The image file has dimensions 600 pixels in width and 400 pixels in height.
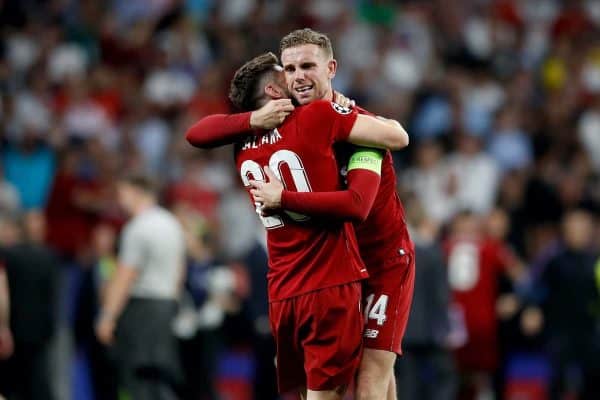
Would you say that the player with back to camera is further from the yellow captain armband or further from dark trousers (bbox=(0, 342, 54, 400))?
dark trousers (bbox=(0, 342, 54, 400))

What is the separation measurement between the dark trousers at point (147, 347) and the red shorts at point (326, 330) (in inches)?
164

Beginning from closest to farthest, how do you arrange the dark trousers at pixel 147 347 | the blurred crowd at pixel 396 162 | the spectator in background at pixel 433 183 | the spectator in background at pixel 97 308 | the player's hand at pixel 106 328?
the player's hand at pixel 106 328 → the dark trousers at pixel 147 347 → the spectator in background at pixel 97 308 → the blurred crowd at pixel 396 162 → the spectator in background at pixel 433 183

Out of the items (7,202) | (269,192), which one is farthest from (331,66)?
(7,202)

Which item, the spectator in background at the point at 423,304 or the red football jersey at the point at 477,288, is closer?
the spectator in background at the point at 423,304

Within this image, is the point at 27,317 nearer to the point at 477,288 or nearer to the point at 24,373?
the point at 24,373

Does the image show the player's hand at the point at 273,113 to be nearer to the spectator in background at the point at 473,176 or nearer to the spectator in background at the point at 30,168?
the spectator in background at the point at 30,168

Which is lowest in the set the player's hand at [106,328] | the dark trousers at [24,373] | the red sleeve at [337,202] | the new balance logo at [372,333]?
the dark trousers at [24,373]

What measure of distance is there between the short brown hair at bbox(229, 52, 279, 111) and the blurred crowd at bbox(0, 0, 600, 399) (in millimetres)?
5287

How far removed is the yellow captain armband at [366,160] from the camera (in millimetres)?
6047

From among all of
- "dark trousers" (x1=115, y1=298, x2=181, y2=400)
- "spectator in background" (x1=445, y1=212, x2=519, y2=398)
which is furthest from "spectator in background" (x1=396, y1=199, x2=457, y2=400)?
"dark trousers" (x1=115, y1=298, x2=181, y2=400)

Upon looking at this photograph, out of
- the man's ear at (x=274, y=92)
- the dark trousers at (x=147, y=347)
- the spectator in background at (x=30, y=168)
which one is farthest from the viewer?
the spectator in background at (x=30, y=168)

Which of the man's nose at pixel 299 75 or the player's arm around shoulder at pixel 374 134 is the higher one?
the man's nose at pixel 299 75

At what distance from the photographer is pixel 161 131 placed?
15.2 m

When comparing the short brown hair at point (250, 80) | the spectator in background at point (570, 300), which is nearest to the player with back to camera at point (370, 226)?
the short brown hair at point (250, 80)
